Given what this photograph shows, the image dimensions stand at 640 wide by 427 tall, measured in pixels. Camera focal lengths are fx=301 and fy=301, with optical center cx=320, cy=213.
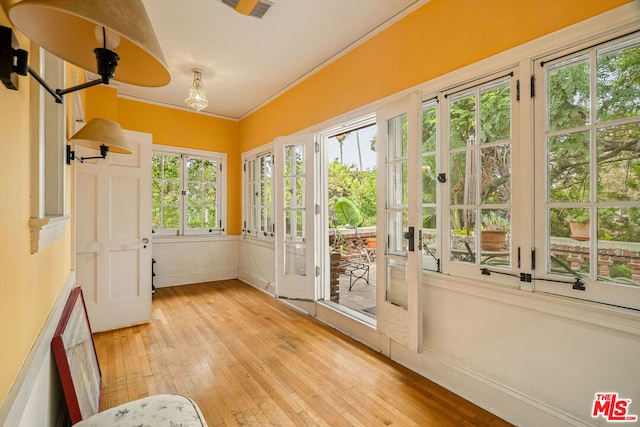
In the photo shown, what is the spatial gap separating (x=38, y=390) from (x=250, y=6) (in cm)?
271

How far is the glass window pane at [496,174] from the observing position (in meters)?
2.01

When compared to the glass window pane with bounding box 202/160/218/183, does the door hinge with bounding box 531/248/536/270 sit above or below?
below

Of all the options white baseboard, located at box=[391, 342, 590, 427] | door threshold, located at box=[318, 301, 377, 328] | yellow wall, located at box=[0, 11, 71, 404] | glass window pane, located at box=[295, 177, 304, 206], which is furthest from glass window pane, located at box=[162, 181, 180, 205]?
white baseboard, located at box=[391, 342, 590, 427]

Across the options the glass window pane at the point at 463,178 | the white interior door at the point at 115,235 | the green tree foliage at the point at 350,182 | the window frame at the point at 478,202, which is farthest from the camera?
the green tree foliage at the point at 350,182

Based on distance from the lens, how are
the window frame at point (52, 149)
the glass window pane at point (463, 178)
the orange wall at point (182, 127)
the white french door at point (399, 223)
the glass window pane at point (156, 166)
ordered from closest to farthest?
the window frame at point (52, 149)
the glass window pane at point (463, 178)
the white french door at point (399, 223)
the orange wall at point (182, 127)
the glass window pane at point (156, 166)

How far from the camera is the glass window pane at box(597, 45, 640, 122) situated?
154 cm

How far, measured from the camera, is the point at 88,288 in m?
3.25

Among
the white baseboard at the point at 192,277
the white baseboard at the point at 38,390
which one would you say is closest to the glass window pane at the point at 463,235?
the white baseboard at the point at 38,390

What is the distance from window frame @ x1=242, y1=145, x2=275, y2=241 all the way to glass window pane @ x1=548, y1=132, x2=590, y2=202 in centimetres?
342

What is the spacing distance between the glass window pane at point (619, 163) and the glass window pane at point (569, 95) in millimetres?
154

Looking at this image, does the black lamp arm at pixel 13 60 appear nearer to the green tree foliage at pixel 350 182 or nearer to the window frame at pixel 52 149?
the window frame at pixel 52 149

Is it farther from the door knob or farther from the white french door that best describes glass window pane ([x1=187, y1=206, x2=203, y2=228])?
the door knob

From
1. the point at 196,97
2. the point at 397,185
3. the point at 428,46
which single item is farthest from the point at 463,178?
the point at 196,97

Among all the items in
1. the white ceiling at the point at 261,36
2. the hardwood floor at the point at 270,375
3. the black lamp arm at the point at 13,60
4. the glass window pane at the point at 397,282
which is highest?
the white ceiling at the point at 261,36
